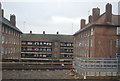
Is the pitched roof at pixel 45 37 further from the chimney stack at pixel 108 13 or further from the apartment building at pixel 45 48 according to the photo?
the chimney stack at pixel 108 13

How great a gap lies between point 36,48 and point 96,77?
35.9 meters

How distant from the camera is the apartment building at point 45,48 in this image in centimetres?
4970

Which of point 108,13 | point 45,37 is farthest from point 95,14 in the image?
point 45,37

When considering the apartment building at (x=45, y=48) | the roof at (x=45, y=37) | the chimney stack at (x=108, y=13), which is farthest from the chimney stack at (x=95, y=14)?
the roof at (x=45, y=37)

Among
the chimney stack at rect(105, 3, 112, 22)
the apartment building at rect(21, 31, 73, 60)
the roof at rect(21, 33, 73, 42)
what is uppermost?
the chimney stack at rect(105, 3, 112, 22)

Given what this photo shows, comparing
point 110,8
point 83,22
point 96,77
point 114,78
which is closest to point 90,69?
point 96,77

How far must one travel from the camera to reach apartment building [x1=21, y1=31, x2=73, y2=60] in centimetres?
4970

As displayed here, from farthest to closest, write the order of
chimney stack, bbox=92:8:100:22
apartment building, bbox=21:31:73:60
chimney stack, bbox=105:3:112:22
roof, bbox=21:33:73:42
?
roof, bbox=21:33:73:42, apartment building, bbox=21:31:73:60, chimney stack, bbox=92:8:100:22, chimney stack, bbox=105:3:112:22

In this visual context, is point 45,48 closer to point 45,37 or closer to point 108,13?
point 45,37

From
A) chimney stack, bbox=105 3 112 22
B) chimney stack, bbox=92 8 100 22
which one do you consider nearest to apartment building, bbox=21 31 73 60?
chimney stack, bbox=92 8 100 22

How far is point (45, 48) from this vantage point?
166 ft

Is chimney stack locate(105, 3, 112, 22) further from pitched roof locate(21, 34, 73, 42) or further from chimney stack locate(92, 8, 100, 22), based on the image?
pitched roof locate(21, 34, 73, 42)

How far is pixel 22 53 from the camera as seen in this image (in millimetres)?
49562

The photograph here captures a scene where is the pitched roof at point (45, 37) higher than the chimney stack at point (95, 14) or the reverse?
the reverse
